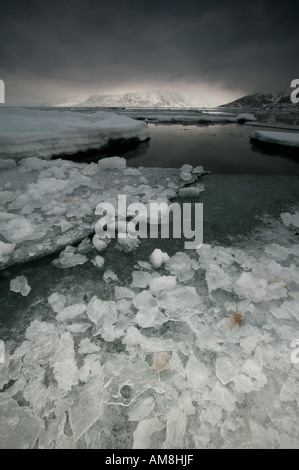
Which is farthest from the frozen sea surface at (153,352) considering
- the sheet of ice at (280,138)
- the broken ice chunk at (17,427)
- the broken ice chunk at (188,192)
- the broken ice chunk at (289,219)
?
the sheet of ice at (280,138)

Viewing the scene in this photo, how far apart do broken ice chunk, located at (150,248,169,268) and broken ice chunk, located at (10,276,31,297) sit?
899mm

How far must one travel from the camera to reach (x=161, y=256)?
1710 mm

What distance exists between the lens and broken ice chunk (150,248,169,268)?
1.68 m

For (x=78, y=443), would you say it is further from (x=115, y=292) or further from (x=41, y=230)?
(x=41, y=230)

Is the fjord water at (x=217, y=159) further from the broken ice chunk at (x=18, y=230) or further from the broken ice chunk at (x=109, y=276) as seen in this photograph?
the broken ice chunk at (x=109, y=276)

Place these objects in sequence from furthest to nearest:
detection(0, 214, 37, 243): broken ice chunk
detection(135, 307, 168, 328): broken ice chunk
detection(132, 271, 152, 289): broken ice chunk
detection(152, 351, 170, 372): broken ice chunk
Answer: detection(0, 214, 37, 243): broken ice chunk, detection(132, 271, 152, 289): broken ice chunk, detection(135, 307, 168, 328): broken ice chunk, detection(152, 351, 170, 372): broken ice chunk

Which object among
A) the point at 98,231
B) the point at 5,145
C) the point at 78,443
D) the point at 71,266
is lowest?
the point at 78,443

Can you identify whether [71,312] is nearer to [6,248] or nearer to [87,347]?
[87,347]

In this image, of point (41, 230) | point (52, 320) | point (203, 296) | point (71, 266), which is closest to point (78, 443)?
point (52, 320)

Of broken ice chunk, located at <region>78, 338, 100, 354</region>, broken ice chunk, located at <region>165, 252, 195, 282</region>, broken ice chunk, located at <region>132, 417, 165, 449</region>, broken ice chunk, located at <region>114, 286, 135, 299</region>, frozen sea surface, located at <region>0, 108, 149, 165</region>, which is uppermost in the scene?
frozen sea surface, located at <region>0, 108, 149, 165</region>

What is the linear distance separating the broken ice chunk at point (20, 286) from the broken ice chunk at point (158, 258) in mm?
899

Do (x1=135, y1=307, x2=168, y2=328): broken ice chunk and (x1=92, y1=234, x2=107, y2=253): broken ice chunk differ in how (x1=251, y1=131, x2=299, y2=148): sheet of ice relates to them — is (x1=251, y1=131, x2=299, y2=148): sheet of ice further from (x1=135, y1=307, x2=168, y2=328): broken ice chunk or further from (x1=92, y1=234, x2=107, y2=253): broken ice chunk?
(x1=135, y1=307, x2=168, y2=328): broken ice chunk

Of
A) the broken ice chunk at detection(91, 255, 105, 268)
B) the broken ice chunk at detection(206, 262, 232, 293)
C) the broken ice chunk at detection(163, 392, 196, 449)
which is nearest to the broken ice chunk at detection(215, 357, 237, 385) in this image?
the broken ice chunk at detection(163, 392, 196, 449)

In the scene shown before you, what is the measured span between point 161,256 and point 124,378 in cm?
90
